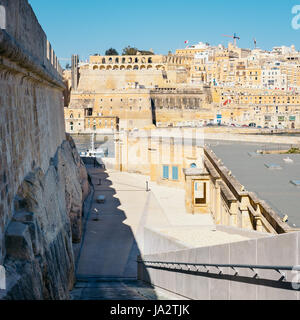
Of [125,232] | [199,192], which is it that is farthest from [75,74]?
[125,232]

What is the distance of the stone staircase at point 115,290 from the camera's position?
6441mm

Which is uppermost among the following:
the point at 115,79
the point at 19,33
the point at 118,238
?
the point at 115,79

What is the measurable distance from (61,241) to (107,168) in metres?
16.7

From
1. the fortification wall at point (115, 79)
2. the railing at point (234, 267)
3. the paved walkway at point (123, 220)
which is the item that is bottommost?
the paved walkway at point (123, 220)

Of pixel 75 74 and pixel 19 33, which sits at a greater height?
pixel 75 74

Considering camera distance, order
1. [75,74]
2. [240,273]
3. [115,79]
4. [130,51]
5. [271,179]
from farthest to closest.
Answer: [130,51], [115,79], [75,74], [271,179], [240,273]

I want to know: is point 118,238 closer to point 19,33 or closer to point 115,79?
point 19,33

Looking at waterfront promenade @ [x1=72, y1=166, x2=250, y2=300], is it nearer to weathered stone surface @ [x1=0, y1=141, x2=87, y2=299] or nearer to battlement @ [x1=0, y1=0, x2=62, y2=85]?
weathered stone surface @ [x1=0, y1=141, x2=87, y2=299]

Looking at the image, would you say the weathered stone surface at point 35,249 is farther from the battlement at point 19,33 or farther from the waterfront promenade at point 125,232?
the battlement at point 19,33

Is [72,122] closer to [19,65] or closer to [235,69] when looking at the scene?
[235,69]

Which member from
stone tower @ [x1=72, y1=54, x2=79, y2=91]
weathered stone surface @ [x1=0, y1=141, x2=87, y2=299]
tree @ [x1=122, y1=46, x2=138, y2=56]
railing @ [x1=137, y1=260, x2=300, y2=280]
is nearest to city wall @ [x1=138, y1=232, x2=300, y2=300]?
railing @ [x1=137, y1=260, x2=300, y2=280]

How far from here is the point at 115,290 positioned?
7285 millimetres

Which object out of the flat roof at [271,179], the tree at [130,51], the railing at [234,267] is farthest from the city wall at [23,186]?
the tree at [130,51]

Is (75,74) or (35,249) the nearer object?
(35,249)
